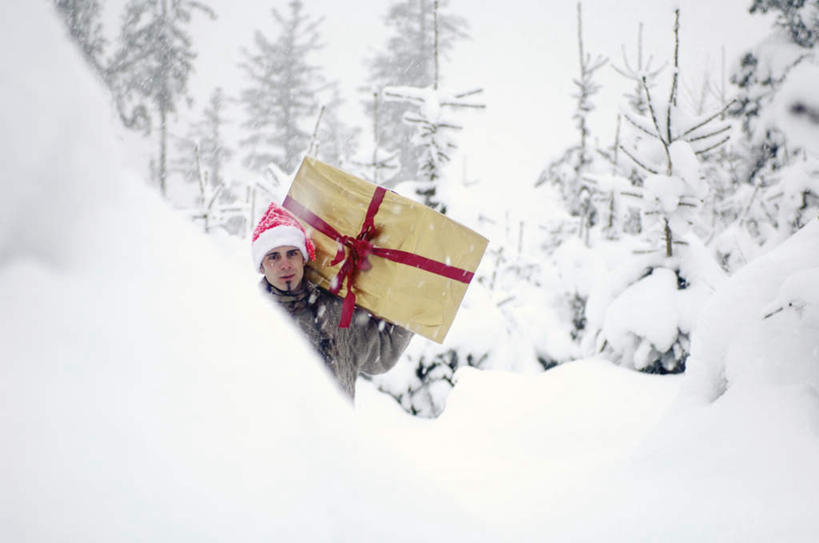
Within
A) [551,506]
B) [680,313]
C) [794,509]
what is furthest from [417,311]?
[680,313]

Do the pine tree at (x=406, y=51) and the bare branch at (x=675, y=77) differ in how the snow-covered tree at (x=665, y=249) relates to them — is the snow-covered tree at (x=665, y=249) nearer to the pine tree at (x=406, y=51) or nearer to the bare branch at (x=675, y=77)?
the bare branch at (x=675, y=77)

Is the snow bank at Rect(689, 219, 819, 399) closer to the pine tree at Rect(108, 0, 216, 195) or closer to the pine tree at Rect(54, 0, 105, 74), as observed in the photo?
the pine tree at Rect(54, 0, 105, 74)

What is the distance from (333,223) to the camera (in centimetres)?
252

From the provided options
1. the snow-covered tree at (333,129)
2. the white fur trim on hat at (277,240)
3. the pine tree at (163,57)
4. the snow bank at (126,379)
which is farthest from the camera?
the snow-covered tree at (333,129)

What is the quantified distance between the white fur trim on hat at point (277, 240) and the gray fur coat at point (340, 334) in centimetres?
19

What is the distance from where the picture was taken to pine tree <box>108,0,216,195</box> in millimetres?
12969

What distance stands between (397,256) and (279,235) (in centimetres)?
66

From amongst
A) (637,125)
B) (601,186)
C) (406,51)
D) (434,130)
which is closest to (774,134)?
(601,186)

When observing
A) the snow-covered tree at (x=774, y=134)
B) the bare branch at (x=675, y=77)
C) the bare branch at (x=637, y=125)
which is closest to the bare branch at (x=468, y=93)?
the bare branch at (x=637, y=125)

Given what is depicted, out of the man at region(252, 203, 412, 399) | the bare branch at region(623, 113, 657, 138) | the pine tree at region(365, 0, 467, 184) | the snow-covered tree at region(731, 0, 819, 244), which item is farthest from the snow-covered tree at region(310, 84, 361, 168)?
the man at region(252, 203, 412, 399)

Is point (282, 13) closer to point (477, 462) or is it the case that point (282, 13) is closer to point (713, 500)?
point (477, 462)

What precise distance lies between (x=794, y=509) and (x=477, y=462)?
2410mm

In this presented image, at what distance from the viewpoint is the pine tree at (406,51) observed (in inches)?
769

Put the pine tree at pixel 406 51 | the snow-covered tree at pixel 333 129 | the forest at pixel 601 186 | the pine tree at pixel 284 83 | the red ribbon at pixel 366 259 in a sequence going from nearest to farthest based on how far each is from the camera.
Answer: the red ribbon at pixel 366 259
the forest at pixel 601 186
the pine tree at pixel 406 51
the pine tree at pixel 284 83
the snow-covered tree at pixel 333 129
